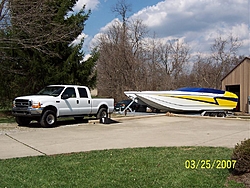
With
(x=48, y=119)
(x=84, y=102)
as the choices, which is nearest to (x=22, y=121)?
(x=48, y=119)

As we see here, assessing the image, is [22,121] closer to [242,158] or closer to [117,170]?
[117,170]

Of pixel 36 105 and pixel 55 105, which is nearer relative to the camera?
pixel 36 105

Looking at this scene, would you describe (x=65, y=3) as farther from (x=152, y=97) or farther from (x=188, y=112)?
(x=188, y=112)

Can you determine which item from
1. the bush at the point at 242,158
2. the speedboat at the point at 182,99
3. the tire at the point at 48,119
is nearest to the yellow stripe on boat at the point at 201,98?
the speedboat at the point at 182,99

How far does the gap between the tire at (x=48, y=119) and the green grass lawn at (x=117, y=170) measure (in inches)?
241

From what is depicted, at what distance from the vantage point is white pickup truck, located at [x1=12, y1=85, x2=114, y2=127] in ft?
43.7

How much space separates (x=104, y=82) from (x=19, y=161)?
31651 mm

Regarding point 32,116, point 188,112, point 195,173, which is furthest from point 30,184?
point 188,112

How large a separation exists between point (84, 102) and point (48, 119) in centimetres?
221

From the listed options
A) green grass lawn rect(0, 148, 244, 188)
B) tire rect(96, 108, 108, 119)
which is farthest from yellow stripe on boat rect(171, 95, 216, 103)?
green grass lawn rect(0, 148, 244, 188)

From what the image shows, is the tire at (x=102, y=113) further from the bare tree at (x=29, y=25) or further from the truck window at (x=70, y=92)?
the bare tree at (x=29, y=25)

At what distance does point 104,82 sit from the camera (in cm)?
3844

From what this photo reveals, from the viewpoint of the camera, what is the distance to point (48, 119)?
13586 mm

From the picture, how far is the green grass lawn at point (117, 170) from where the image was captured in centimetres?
525
